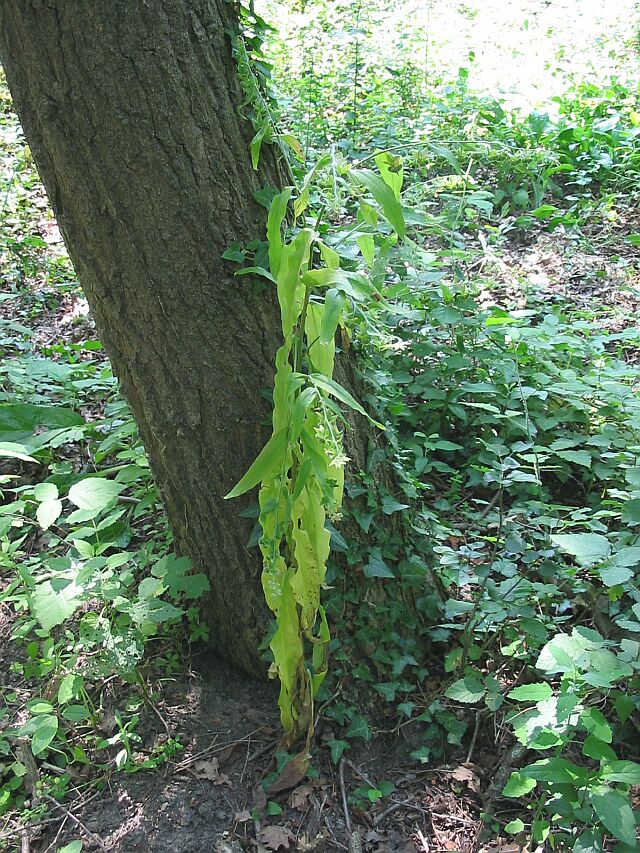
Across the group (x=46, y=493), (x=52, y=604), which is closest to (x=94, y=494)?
(x=46, y=493)

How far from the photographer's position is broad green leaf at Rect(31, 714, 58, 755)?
1.73m

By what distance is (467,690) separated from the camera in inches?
69.6

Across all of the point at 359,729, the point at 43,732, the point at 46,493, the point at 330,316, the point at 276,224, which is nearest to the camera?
the point at 330,316

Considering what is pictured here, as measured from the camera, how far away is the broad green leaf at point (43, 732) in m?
1.73

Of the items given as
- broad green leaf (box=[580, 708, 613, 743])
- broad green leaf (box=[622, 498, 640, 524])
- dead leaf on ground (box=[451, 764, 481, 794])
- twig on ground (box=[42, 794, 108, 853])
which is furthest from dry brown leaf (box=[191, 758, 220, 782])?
broad green leaf (box=[622, 498, 640, 524])

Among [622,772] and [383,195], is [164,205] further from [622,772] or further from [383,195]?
[622,772]

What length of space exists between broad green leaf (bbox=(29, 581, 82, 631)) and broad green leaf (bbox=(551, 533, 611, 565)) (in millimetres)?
1235

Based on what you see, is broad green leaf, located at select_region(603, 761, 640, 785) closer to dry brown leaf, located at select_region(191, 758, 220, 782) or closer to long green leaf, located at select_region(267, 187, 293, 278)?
dry brown leaf, located at select_region(191, 758, 220, 782)

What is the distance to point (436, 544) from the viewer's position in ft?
6.91

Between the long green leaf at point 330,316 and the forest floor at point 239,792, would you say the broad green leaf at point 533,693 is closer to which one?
the forest floor at point 239,792

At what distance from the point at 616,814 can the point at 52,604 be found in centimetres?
137

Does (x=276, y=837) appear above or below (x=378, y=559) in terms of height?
below

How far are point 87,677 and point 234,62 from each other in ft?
5.40

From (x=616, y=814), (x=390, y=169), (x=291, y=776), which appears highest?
(x=390, y=169)
